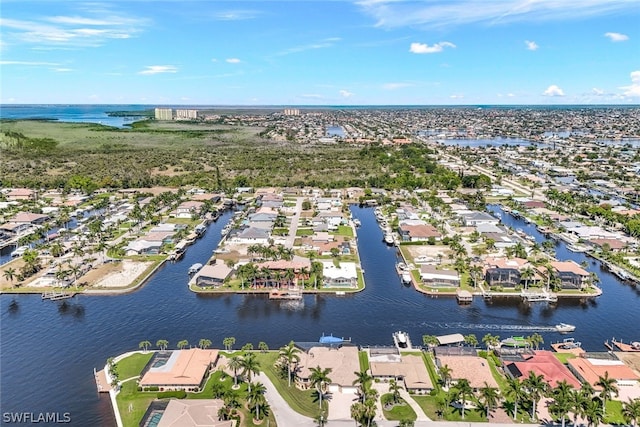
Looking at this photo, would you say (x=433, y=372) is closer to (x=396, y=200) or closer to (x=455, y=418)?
(x=455, y=418)

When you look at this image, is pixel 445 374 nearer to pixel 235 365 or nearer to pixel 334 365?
pixel 334 365

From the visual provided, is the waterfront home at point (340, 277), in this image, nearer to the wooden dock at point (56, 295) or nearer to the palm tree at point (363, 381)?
the palm tree at point (363, 381)

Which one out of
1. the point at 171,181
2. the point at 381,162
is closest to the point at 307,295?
the point at 171,181

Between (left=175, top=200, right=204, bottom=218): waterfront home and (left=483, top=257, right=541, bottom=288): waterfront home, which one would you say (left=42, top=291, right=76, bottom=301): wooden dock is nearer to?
(left=175, top=200, right=204, bottom=218): waterfront home

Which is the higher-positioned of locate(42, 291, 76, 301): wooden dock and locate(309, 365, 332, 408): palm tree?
locate(309, 365, 332, 408): palm tree

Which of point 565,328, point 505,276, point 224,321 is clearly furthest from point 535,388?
point 224,321

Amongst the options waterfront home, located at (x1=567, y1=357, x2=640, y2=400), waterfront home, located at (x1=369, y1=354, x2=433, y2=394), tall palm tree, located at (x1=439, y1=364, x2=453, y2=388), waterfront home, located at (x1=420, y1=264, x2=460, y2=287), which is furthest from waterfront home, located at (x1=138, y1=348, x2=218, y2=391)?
waterfront home, located at (x1=567, y1=357, x2=640, y2=400)
